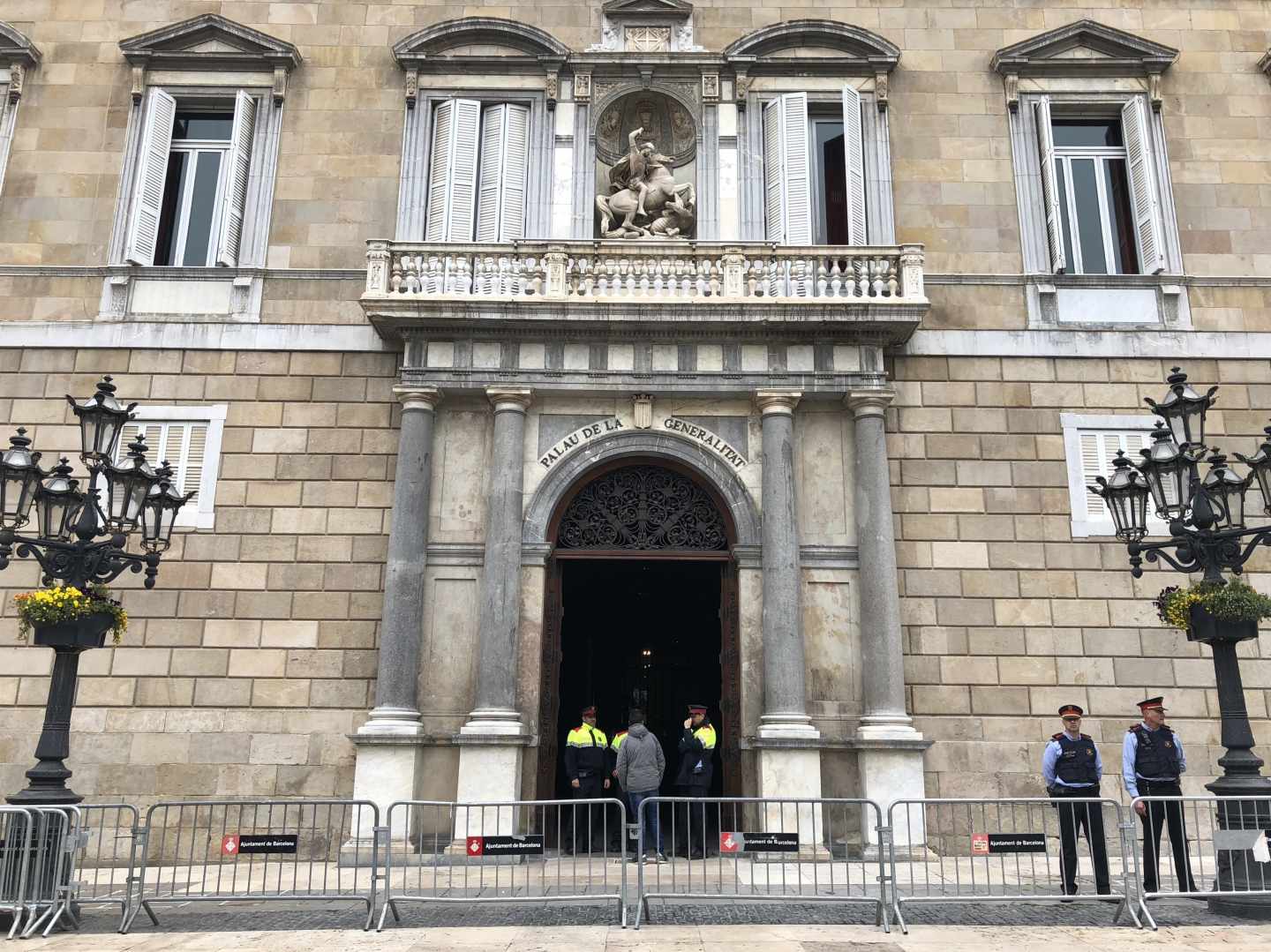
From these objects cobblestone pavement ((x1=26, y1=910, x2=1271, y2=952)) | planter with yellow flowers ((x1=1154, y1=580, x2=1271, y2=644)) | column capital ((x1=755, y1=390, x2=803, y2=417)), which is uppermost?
column capital ((x1=755, y1=390, x2=803, y2=417))

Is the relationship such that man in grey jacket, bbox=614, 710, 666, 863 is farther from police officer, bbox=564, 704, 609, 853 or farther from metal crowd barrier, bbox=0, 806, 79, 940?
metal crowd barrier, bbox=0, 806, 79, 940

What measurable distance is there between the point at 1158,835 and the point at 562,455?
8.47m

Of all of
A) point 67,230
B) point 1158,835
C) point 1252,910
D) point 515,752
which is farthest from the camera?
point 67,230

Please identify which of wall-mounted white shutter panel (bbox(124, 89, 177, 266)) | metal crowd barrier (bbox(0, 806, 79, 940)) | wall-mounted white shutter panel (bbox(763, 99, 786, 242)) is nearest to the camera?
metal crowd barrier (bbox(0, 806, 79, 940))

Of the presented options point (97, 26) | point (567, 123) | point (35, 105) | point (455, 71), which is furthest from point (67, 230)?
point (567, 123)

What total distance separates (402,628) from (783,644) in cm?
506

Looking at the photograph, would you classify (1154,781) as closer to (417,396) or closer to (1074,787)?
(1074,787)

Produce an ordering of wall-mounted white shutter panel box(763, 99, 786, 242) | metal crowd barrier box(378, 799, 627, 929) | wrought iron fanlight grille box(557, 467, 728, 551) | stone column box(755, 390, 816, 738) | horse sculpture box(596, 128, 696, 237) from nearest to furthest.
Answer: metal crowd barrier box(378, 799, 627, 929), stone column box(755, 390, 816, 738), wrought iron fanlight grille box(557, 467, 728, 551), horse sculpture box(596, 128, 696, 237), wall-mounted white shutter panel box(763, 99, 786, 242)

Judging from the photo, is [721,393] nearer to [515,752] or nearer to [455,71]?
[515,752]

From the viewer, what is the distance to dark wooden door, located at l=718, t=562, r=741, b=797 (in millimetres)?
13828

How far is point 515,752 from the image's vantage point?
42.6ft

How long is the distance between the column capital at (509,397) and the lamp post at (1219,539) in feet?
24.9

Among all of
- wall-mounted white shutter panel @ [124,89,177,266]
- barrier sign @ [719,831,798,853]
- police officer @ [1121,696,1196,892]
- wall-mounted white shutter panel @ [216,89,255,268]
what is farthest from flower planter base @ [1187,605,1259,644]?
wall-mounted white shutter panel @ [124,89,177,266]

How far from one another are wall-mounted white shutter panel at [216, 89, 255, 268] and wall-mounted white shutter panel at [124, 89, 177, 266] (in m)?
1.02
